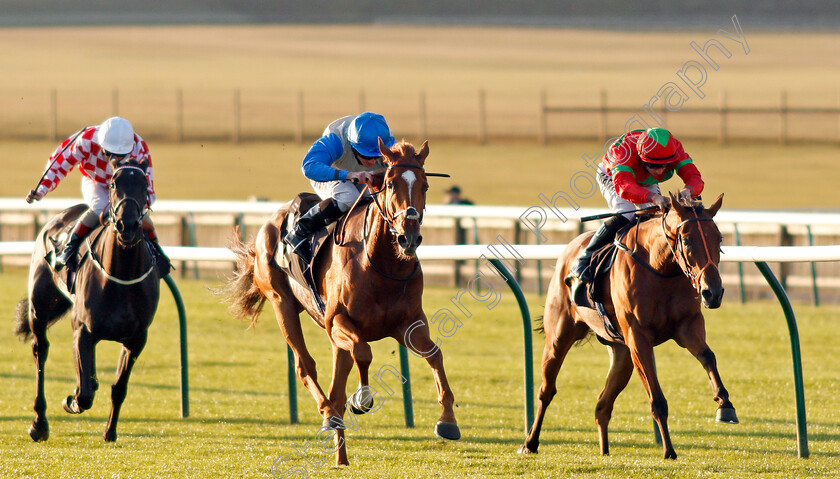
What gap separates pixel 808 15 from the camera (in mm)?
→ 44125

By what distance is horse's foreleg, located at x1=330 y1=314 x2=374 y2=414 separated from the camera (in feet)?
17.2

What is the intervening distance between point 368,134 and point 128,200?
119 centimetres

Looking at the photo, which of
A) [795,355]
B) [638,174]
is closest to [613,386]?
[795,355]

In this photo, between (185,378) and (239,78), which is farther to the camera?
(239,78)

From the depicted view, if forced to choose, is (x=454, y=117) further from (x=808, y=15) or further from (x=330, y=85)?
(x=808, y=15)

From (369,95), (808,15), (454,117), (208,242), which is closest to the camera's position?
(208,242)

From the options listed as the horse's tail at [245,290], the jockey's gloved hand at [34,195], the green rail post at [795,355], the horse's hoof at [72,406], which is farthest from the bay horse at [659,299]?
the jockey's gloved hand at [34,195]

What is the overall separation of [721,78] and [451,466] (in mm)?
35460

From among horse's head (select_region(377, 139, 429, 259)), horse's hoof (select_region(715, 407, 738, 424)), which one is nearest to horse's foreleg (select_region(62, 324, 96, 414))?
horse's head (select_region(377, 139, 429, 259))

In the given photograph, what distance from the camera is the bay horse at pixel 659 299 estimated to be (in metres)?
5.07

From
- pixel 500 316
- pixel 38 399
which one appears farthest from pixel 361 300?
pixel 500 316

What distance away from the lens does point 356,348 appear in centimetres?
524

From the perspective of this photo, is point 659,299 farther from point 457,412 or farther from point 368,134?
point 457,412

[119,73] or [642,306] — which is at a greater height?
[119,73]
